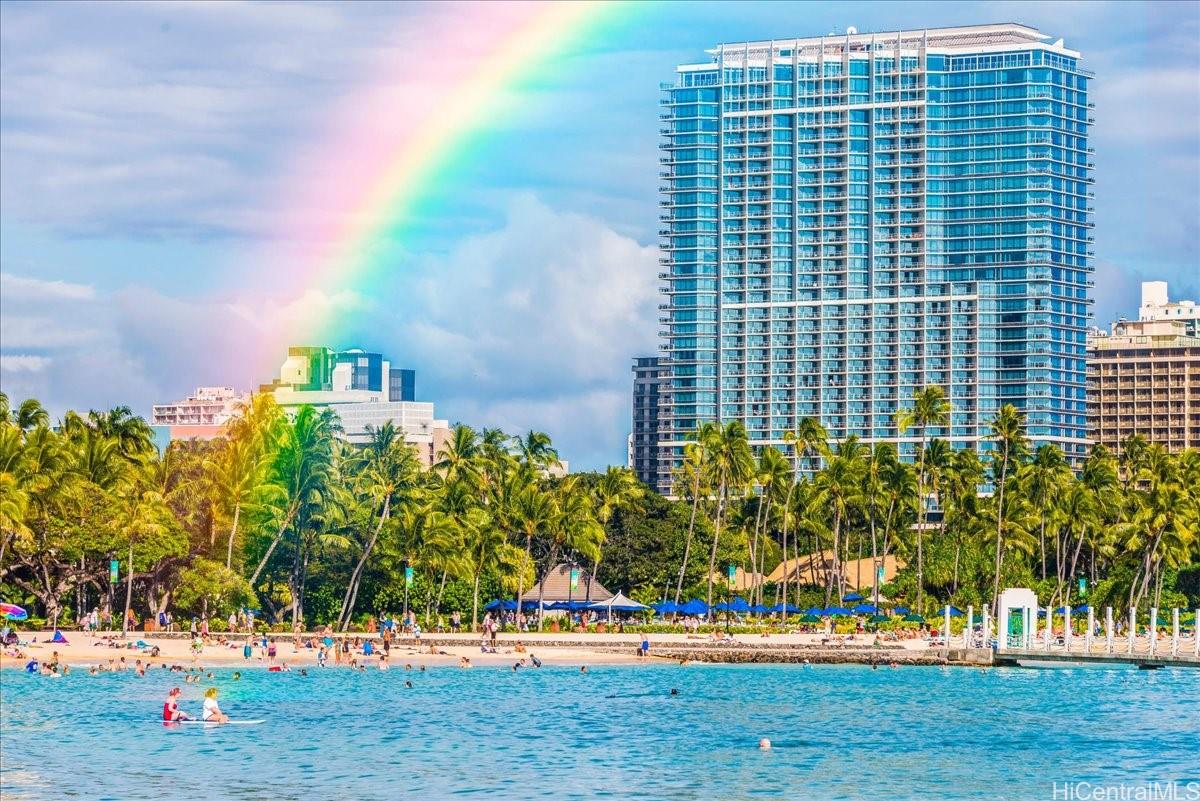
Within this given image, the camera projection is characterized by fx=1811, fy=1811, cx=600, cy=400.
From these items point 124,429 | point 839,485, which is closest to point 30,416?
point 124,429

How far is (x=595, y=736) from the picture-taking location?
7238cm

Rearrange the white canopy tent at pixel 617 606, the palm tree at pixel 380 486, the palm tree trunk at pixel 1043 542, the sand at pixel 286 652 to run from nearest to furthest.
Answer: the sand at pixel 286 652 → the palm tree at pixel 380 486 → the white canopy tent at pixel 617 606 → the palm tree trunk at pixel 1043 542

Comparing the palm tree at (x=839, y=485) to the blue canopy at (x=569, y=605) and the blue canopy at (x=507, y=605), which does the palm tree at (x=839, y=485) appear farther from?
the blue canopy at (x=507, y=605)

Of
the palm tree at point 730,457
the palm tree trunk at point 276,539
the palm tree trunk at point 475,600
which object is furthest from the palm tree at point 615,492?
the palm tree trunk at point 276,539

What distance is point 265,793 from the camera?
5562cm

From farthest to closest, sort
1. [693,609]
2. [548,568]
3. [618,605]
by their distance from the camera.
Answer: [548,568]
[693,609]
[618,605]

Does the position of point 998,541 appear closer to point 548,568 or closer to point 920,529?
point 920,529

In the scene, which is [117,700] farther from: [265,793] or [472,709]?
[265,793]

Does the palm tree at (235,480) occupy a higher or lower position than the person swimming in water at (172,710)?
higher

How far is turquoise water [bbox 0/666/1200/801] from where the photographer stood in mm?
58812

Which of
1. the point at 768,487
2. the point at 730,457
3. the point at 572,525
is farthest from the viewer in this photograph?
the point at 768,487

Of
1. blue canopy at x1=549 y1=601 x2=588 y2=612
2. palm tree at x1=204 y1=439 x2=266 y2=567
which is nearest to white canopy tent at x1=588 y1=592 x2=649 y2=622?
blue canopy at x1=549 y1=601 x2=588 y2=612

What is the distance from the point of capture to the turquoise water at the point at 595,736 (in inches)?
2315

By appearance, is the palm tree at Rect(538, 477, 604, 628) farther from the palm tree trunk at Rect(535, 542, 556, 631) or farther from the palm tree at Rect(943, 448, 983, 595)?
the palm tree at Rect(943, 448, 983, 595)
